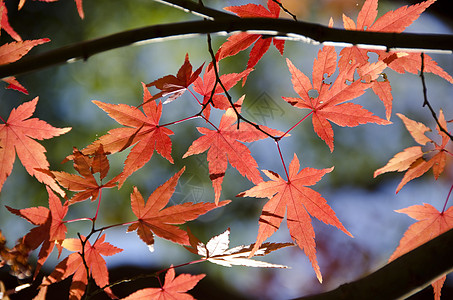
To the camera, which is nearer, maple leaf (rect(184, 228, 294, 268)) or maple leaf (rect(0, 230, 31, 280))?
maple leaf (rect(0, 230, 31, 280))

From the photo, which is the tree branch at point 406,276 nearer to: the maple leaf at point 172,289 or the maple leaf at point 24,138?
the maple leaf at point 172,289

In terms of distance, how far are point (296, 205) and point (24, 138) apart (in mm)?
639

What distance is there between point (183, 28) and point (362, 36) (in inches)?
10.4

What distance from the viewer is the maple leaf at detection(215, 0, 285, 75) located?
2.36ft

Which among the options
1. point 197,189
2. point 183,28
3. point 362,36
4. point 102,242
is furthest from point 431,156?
point 197,189

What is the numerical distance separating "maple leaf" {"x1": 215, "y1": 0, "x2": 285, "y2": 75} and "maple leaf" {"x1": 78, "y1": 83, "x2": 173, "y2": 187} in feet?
0.61

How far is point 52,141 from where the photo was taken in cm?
197

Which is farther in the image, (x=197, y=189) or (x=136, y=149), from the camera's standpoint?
(x=197, y=189)

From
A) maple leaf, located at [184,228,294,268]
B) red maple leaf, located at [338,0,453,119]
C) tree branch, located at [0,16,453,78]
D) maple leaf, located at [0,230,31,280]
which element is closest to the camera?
tree branch, located at [0,16,453,78]

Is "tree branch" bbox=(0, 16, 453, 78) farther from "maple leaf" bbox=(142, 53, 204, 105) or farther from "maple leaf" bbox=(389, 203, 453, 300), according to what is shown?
"maple leaf" bbox=(389, 203, 453, 300)

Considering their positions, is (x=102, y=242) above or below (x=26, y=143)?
below

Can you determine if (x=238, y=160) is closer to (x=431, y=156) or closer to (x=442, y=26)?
(x=431, y=156)

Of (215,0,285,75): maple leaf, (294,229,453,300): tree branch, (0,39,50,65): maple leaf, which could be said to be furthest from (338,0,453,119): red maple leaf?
(0,39,50,65): maple leaf

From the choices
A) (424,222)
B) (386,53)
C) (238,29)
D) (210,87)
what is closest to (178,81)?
(210,87)
